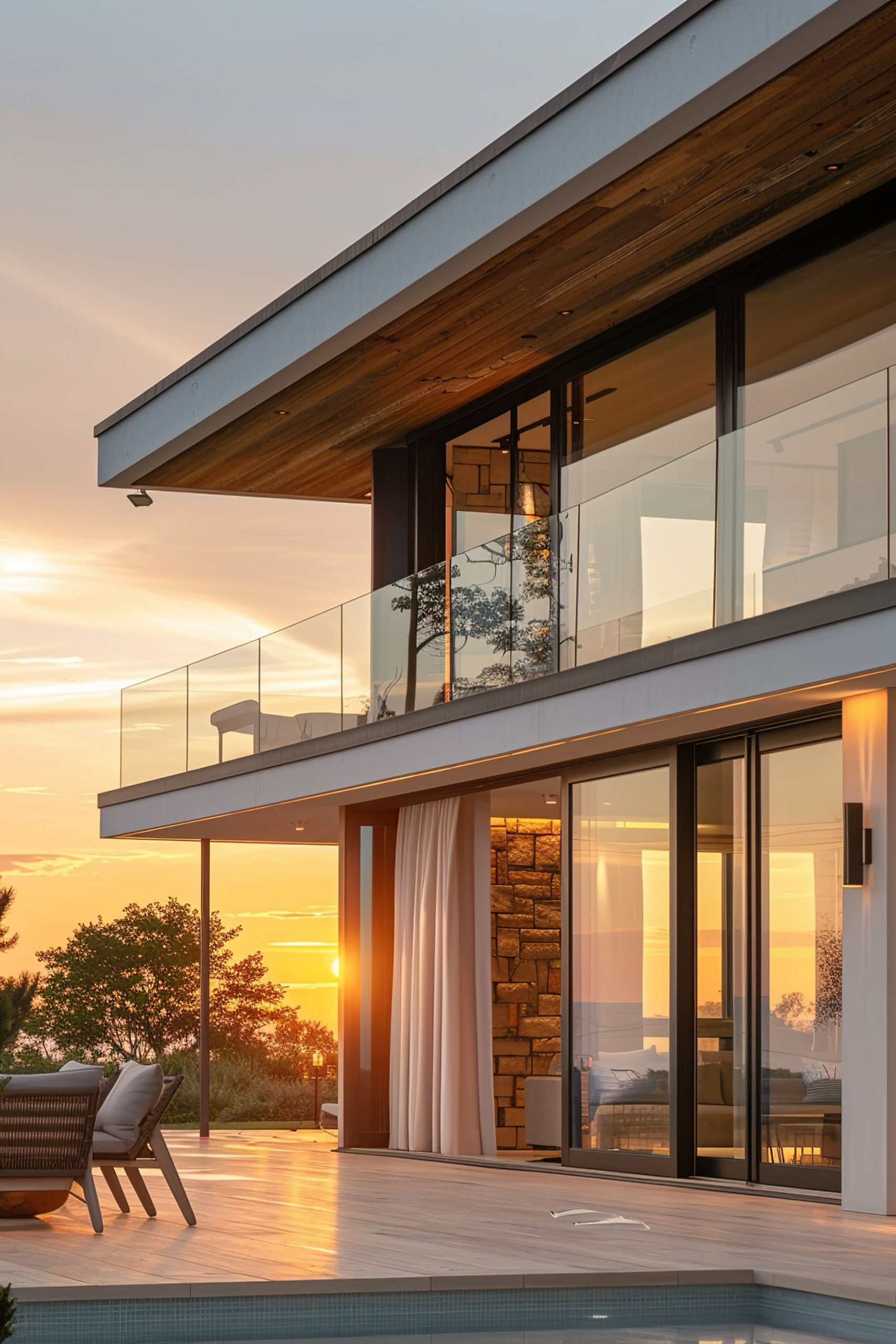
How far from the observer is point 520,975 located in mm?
13578

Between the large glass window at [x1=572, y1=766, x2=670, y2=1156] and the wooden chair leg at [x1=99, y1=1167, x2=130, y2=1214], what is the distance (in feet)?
11.2

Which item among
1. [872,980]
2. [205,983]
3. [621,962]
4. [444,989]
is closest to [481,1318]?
[872,980]

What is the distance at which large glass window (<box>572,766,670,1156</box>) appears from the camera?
10477 millimetres

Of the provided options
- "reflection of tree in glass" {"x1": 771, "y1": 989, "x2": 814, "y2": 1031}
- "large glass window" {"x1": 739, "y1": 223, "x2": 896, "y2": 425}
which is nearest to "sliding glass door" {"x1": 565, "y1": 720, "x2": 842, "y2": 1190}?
"reflection of tree in glass" {"x1": 771, "y1": 989, "x2": 814, "y2": 1031}

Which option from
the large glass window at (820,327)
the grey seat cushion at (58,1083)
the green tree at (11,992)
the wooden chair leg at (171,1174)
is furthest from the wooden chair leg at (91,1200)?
the green tree at (11,992)

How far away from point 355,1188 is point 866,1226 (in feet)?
10.8

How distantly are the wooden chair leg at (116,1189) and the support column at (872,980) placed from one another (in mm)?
3546

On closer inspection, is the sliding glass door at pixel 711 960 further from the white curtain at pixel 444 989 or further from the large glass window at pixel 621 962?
the white curtain at pixel 444 989

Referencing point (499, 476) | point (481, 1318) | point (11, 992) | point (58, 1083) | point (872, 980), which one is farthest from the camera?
point (11, 992)

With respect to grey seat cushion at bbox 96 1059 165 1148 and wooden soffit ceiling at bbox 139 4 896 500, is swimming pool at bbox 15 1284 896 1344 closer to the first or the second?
grey seat cushion at bbox 96 1059 165 1148

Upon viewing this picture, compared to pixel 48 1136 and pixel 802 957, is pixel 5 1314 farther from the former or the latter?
pixel 802 957

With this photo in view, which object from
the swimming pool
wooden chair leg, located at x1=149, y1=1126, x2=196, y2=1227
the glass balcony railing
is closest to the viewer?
the swimming pool

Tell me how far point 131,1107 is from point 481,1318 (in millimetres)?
2560

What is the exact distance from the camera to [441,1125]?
496 inches
